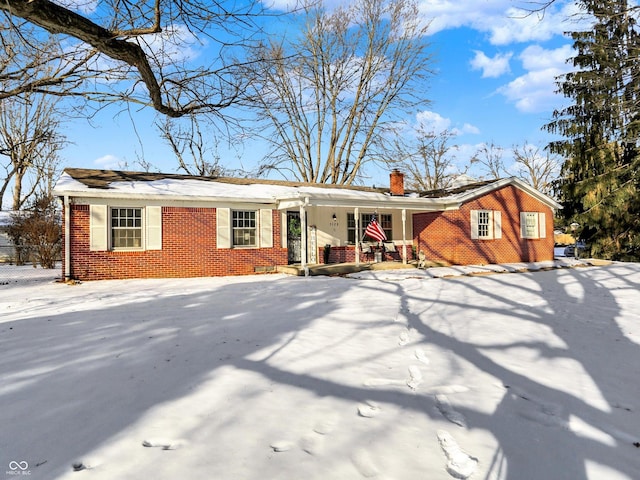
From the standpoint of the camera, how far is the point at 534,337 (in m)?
5.24

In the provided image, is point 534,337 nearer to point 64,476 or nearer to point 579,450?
point 579,450

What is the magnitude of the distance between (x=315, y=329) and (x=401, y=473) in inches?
132

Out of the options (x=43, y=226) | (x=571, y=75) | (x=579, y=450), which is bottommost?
(x=579, y=450)

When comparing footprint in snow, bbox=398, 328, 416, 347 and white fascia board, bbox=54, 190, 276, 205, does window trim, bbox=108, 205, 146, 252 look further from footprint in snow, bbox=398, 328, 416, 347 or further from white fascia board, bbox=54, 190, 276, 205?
footprint in snow, bbox=398, 328, 416, 347

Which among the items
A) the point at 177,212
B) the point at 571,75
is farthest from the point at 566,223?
the point at 177,212

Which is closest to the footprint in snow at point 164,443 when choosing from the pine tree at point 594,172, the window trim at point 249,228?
the window trim at point 249,228

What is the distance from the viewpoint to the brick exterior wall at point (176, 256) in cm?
1112

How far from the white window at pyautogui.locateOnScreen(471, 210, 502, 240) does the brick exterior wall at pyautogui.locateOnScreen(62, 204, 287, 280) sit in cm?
883

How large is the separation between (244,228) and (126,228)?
380 centimetres

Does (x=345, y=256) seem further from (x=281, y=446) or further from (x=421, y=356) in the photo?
(x=281, y=446)

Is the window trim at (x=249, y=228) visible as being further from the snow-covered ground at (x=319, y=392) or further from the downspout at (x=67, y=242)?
the snow-covered ground at (x=319, y=392)

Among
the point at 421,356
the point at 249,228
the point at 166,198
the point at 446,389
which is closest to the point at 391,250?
the point at 249,228

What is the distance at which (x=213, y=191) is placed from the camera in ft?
43.9

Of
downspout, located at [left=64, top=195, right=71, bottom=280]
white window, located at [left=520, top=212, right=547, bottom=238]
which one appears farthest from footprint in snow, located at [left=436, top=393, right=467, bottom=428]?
white window, located at [left=520, top=212, right=547, bottom=238]
